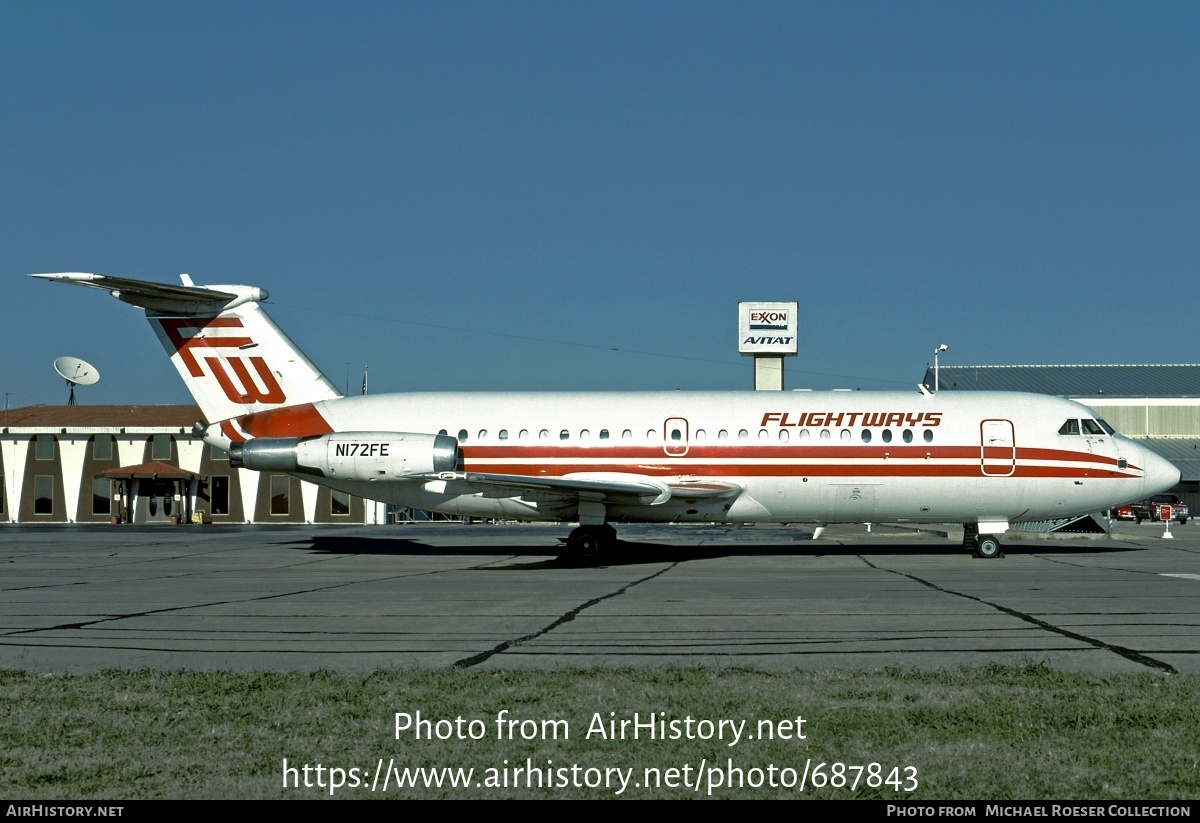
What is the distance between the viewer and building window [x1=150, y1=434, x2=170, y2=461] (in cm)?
6359

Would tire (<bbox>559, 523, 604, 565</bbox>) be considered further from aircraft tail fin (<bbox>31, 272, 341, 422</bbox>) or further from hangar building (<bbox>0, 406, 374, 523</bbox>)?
hangar building (<bbox>0, 406, 374, 523</bbox>)

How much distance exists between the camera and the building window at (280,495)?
204ft

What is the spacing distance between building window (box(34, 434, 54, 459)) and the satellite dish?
3810mm

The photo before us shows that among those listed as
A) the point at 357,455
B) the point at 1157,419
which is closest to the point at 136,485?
the point at 357,455

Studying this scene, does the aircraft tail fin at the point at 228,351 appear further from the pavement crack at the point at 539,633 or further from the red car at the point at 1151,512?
the red car at the point at 1151,512

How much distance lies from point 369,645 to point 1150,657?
7.43m

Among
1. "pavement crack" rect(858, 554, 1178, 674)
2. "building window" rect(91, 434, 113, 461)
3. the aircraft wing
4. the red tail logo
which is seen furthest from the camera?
"building window" rect(91, 434, 113, 461)

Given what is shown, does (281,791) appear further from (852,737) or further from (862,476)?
(862,476)

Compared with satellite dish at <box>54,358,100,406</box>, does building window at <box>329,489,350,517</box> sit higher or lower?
lower

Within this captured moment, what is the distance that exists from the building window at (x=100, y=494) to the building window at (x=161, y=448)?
9.77 ft

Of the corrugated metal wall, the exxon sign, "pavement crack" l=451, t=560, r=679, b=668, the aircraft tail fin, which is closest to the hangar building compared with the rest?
the exxon sign

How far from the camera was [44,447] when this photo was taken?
209ft

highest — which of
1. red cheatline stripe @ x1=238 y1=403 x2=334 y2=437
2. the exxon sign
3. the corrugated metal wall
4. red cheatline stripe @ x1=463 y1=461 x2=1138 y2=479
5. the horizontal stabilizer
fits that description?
the exxon sign
